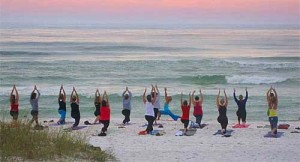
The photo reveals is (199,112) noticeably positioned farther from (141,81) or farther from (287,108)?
(141,81)

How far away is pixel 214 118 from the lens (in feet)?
72.0

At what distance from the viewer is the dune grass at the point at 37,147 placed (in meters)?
9.80

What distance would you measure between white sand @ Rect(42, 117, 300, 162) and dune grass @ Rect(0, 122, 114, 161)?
4.42 ft

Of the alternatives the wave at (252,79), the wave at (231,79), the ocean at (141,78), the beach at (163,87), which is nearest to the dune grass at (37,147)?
the beach at (163,87)

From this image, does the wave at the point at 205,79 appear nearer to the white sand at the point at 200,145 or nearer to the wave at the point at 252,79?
the wave at the point at 252,79

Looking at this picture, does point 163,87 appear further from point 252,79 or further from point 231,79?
point 252,79

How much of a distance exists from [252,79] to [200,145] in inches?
934

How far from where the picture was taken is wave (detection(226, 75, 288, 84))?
35625 millimetres

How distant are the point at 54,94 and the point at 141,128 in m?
13.1

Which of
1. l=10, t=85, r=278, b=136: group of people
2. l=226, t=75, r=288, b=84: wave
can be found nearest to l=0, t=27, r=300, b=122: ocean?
l=226, t=75, r=288, b=84: wave

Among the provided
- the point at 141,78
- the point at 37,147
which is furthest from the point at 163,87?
the point at 37,147

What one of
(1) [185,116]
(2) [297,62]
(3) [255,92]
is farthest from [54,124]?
(2) [297,62]

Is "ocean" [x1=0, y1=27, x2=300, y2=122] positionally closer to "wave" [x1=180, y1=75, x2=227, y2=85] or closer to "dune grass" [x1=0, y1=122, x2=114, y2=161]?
"wave" [x1=180, y1=75, x2=227, y2=85]

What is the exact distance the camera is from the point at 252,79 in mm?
36469
